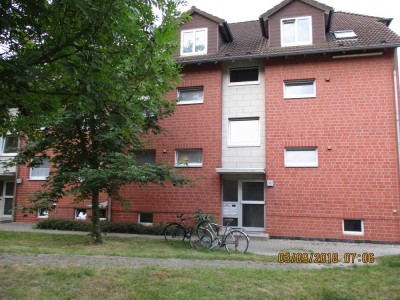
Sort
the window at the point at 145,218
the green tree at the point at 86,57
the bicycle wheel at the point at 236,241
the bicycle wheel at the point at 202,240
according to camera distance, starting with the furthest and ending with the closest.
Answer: the window at the point at 145,218, the bicycle wheel at the point at 202,240, the bicycle wheel at the point at 236,241, the green tree at the point at 86,57

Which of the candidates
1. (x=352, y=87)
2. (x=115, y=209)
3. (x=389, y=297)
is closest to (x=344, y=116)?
(x=352, y=87)

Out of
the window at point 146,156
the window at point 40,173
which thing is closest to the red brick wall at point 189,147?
the window at point 146,156

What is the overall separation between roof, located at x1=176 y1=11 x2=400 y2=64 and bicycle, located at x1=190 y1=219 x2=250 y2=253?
7.37 meters

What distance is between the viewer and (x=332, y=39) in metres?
14.6

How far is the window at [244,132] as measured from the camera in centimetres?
1464

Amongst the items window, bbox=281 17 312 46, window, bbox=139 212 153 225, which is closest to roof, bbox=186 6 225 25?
window, bbox=281 17 312 46

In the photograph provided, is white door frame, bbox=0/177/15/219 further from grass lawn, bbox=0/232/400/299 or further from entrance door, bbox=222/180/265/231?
grass lawn, bbox=0/232/400/299

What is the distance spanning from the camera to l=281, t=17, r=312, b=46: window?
14758 millimetres

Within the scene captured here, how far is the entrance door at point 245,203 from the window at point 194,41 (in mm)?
6109

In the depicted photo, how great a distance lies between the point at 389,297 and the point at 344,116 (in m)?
9.03

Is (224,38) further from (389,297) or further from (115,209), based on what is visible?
(389,297)

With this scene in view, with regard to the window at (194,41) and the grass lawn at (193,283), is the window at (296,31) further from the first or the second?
the grass lawn at (193,283)

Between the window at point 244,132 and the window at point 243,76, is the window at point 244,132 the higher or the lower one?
the lower one
